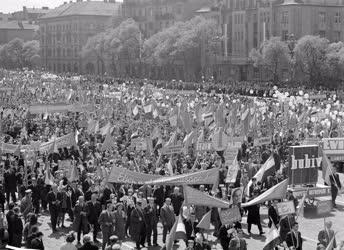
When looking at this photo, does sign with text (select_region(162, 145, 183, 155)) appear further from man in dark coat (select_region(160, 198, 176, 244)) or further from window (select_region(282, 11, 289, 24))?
window (select_region(282, 11, 289, 24))

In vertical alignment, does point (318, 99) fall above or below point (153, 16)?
below

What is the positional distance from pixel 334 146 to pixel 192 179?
6807 millimetres

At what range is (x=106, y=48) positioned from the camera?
10869 cm

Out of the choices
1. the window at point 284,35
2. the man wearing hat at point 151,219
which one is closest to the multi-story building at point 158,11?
the window at point 284,35

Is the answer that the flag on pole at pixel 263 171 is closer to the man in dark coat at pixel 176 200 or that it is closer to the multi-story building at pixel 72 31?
the man in dark coat at pixel 176 200

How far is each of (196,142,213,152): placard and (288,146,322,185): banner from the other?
5359mm

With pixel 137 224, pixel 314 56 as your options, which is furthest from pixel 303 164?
pixel 314 56

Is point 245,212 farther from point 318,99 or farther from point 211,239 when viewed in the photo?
point 318,99

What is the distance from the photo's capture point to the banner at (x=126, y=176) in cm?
1850

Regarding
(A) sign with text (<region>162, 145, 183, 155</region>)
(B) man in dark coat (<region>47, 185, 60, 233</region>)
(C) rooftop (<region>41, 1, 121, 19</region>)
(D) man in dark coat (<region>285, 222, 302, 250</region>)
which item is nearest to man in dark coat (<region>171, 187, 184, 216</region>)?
(B) man in dark coat (<region>47, 185, 60, 233</region>)

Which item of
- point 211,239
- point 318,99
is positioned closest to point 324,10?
point 318,99

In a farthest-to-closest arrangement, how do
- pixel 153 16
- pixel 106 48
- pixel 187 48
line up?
pixel 153 16 → pixel 106 48 → pixel 187 48

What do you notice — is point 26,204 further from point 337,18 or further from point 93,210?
point 337,18

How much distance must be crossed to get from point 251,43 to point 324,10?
31.6ft
